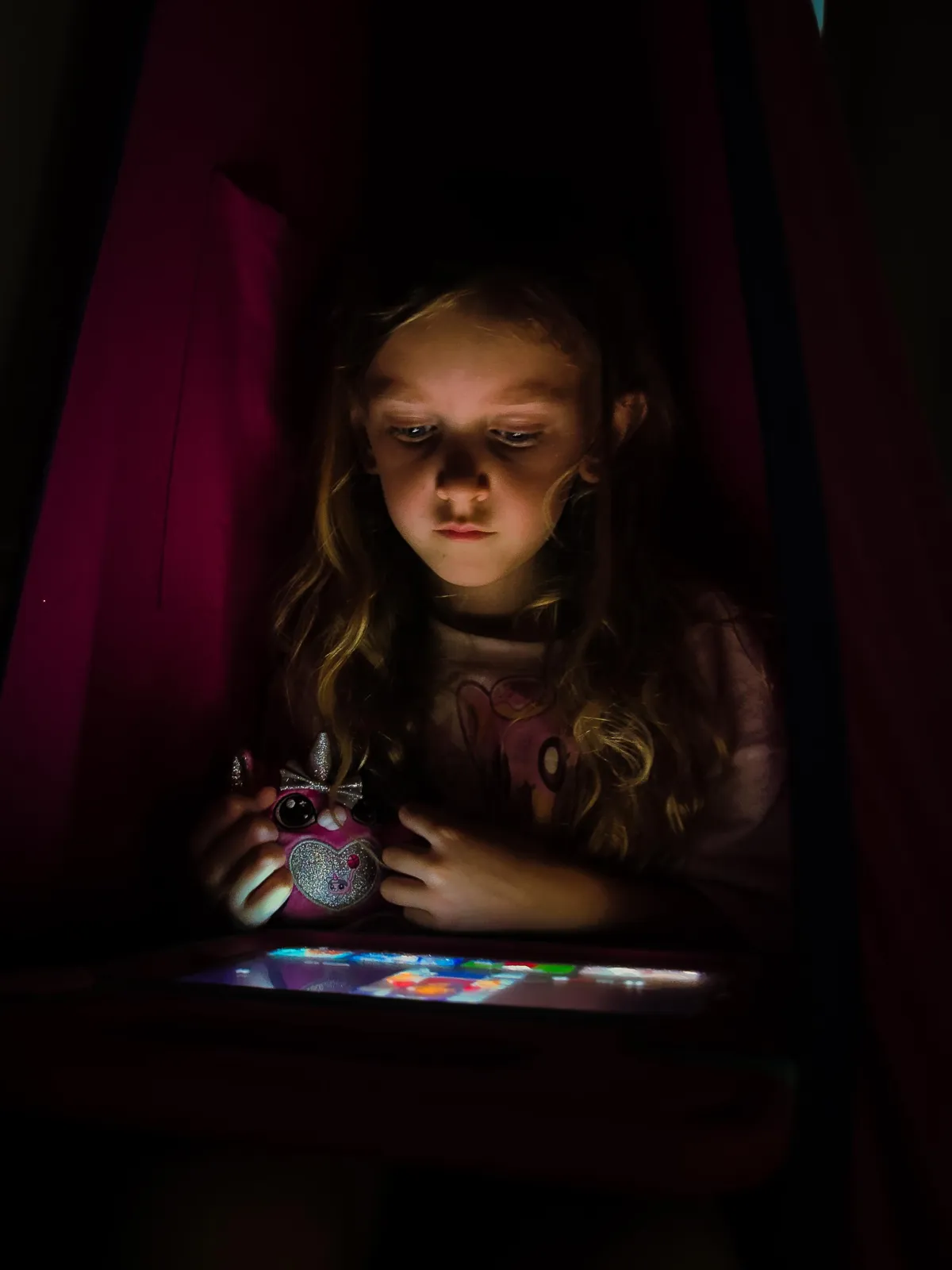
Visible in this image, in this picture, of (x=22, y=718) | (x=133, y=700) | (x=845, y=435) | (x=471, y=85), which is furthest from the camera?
(x=471, y=85)

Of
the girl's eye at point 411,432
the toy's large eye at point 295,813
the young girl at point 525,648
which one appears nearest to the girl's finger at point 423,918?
the young girl at point 525,648

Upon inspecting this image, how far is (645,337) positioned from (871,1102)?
2.03ft

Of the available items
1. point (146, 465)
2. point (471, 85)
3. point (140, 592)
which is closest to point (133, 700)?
point (140, 592)

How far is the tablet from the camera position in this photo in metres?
0.58

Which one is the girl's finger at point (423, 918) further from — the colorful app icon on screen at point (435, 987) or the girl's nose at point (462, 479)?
the girl's nose at point (462, 479)

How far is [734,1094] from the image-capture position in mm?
483

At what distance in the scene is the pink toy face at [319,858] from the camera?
Result: 2.80ft

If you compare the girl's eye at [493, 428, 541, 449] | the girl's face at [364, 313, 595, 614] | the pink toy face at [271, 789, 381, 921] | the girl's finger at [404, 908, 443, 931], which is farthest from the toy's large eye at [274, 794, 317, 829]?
the girl's eye at [493, 428, 541, 449]

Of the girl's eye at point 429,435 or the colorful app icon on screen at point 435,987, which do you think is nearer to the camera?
the colorful app icon on screen at point 435,987

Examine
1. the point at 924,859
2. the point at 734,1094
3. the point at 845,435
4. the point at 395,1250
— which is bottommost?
the point at 395,1250

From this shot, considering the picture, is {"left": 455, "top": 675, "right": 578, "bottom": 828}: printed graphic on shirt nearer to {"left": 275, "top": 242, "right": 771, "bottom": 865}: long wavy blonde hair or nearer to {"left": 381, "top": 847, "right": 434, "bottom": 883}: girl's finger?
{"left": 275, "top": 242, "right": 771, "bottom": 865}: long wavy blonde hair

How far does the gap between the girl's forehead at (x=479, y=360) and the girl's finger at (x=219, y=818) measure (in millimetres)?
344

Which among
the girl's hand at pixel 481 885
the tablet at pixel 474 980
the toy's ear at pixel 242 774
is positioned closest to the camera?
the tablet at pixel 474 980

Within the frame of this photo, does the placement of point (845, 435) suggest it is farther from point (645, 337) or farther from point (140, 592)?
point (140, 592)
